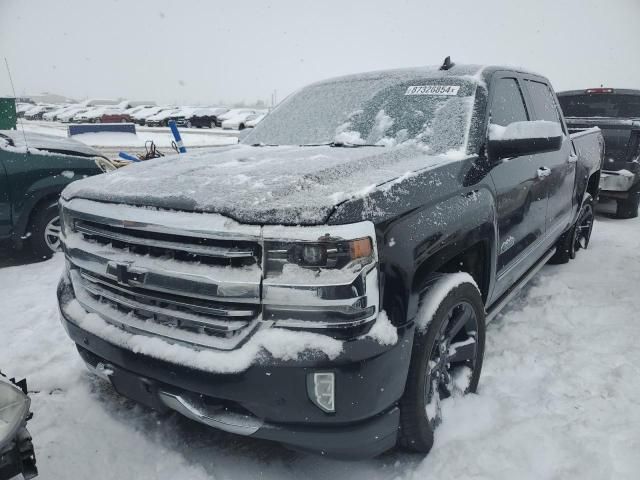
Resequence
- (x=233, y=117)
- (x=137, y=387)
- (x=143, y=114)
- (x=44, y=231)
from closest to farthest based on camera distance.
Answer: (x=137, y=387) < (x=44, y=231) < (x=233, y=117) < (x=143, y=114)

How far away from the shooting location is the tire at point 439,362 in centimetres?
199

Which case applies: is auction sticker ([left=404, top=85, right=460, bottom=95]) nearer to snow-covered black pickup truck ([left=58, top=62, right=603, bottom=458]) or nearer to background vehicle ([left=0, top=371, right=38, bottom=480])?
snow-covered black pickup truck ([left=58, top=62, right=603, bottom=458])

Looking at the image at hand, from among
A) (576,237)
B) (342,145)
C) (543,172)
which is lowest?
(576,237)

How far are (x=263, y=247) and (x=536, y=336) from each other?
2575 millimetres

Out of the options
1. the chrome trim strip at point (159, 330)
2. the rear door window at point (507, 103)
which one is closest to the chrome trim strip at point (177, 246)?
the chrome trim strip at point (159, 330)

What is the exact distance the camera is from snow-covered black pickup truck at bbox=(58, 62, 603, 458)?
5.52 feet

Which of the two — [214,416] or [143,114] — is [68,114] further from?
[214,416]

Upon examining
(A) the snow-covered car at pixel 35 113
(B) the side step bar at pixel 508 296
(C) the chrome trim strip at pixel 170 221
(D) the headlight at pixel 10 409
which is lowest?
(A) the snow-covered car at pixel 35 113

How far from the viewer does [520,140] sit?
255cm

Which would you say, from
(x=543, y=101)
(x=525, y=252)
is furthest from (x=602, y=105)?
(x=525, y=252)

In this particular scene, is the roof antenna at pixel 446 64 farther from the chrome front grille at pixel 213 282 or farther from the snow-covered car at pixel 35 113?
the snow-covered car at pixel 35 113

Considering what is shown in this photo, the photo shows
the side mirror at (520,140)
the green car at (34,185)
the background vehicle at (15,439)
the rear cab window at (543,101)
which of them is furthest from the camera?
the green car at (34,185)

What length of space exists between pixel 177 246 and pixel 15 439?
0.86m

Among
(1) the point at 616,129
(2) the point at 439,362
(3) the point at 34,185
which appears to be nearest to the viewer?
(2) the point at 439,362
